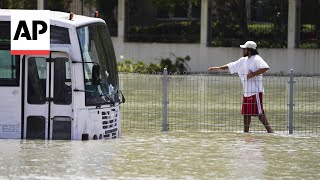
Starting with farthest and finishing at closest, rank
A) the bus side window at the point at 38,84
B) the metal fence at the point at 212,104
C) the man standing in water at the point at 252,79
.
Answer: the metal fence at the point at 212,104, the man standing in water at the point at 252,79, the bus side window at the point at 38,84

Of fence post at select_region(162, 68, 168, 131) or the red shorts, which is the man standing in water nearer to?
the red shorts

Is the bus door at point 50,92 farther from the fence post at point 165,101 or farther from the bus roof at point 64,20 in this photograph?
the fence post at point 165,101

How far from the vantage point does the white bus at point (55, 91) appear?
55.0 ft

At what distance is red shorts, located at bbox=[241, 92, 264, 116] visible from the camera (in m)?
19.0

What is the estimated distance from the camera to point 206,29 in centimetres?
4634

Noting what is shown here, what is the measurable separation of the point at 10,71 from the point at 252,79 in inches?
187

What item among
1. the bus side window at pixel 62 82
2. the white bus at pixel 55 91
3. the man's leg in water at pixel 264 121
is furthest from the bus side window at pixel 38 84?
the man's leg in water at pixel 264 121

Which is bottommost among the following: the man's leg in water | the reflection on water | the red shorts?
the reflection on water

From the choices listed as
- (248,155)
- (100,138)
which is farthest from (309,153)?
(100,138)

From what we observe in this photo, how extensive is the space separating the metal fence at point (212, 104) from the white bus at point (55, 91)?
2.64 meters

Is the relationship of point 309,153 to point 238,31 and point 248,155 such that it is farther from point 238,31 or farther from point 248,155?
point 238,31

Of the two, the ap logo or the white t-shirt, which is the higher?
the ap logo

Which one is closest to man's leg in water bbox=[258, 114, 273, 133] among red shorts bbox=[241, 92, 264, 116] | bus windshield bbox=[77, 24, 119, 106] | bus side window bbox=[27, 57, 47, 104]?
red shorts bbox=[241, 92, 264, 116]

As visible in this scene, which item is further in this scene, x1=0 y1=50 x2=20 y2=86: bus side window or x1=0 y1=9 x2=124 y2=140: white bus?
x1=0 y1=50 x2=20 y2=86: bus side window
